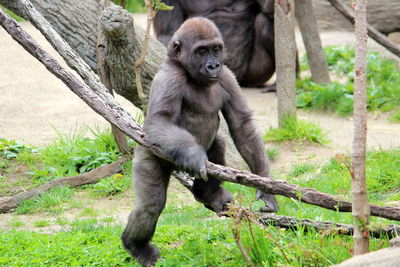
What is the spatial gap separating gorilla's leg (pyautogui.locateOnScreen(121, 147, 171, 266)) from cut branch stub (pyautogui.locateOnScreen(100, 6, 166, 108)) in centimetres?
197

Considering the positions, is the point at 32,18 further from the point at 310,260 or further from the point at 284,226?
the point at 310,260

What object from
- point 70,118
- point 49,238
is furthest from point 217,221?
point 70,118

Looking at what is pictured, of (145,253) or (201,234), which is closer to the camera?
(145,253)

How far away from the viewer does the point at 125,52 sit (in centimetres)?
645

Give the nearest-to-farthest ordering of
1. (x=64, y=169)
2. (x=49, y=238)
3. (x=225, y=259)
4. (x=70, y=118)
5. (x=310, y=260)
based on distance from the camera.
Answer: (x=310, y=260) → (x=225, y=259) → (x=49, y=238) → (x=64, y=169) → (x=70, y=118)

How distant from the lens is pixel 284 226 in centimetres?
443

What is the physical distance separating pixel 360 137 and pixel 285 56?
4.64 m

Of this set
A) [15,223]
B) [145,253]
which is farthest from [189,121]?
Answer: [15,223]

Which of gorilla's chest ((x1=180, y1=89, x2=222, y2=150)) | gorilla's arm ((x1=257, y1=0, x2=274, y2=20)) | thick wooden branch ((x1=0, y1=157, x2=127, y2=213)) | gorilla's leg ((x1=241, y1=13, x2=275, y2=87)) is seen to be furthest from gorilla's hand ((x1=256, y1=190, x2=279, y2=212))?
gorilla's leg ((x1=241, y1=13, x2=275, y2=87))

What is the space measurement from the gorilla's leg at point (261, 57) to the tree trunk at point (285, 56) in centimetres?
262

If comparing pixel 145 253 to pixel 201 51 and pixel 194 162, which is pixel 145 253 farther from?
pixel 201 51

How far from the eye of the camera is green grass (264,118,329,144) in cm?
787

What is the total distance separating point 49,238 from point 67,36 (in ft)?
8.56

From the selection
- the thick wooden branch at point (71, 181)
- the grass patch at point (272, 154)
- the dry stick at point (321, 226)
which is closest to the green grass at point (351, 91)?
the grass patch at point (272, 154)
